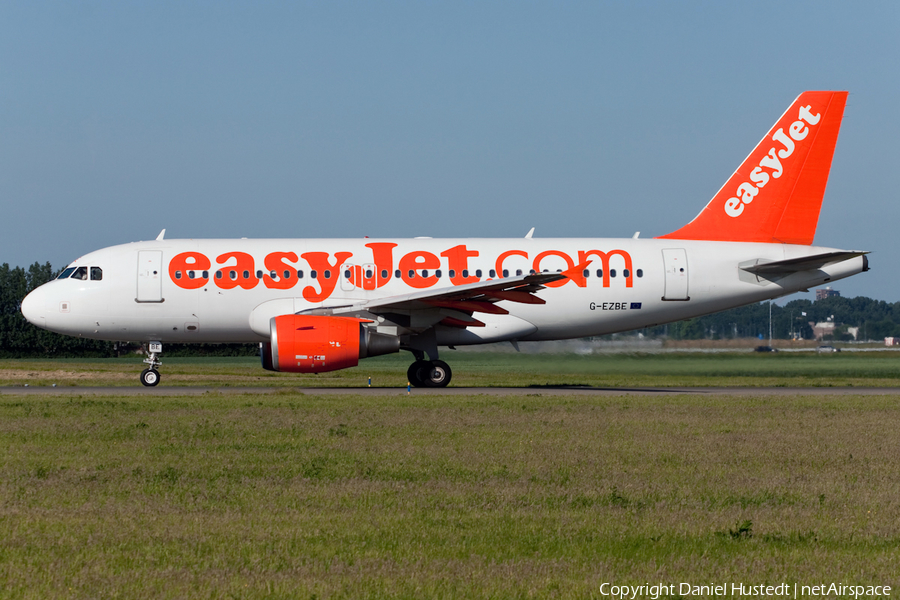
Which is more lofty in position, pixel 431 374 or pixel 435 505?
pixel 431 374

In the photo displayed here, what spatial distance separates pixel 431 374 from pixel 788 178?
10.3m

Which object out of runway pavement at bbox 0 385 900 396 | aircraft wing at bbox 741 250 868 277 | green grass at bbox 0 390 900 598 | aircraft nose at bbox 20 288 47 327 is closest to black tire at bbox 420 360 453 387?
runway pavement at bbox 0 385 900 396

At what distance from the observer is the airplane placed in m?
22.9

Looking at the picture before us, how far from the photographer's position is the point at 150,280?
2314 cm

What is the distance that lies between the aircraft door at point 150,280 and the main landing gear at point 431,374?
6348 millimetres

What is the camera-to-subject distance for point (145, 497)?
8195mm

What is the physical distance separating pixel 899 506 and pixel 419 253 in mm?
16322

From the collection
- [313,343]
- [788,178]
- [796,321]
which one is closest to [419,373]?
[313,343]

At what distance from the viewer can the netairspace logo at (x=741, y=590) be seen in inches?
214

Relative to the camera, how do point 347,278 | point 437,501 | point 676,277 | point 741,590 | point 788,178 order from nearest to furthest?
point 741,590
point 437,501
point 347,278
point 676,277
point 788,178

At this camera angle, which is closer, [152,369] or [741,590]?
[741,590]

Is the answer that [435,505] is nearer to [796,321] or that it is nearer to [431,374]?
[431,374]

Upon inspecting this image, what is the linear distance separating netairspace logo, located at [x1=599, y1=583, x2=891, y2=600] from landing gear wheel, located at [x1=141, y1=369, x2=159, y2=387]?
1984cm

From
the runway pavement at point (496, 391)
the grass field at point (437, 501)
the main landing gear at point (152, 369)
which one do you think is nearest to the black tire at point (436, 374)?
the runway pavement at point (496, 391)
